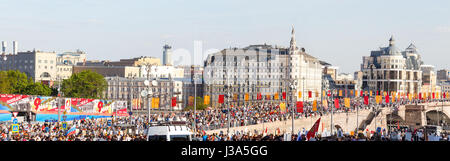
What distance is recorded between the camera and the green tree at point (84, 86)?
4446 inches

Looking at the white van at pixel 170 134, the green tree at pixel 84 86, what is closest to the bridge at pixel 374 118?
the white van at pixel 170 134

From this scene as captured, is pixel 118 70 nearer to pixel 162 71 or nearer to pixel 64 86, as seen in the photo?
pixel 162 71

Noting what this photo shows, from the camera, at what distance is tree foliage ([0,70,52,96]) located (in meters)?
108

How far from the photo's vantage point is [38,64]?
159 metres

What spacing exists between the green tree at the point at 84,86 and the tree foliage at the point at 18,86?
12.8 ft

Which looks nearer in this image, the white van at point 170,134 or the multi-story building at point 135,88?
the white van at point 170,134

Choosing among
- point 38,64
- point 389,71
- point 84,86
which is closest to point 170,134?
point 84,86

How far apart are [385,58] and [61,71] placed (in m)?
82.6

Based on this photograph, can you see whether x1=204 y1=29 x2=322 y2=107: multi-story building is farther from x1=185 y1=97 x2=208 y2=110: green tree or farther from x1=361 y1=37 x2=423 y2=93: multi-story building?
x1=361 y1=37 x2=423 y2=93: multi-story building

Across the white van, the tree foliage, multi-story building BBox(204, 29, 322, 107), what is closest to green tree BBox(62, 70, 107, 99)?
the tree foliage

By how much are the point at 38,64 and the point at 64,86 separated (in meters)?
44.7

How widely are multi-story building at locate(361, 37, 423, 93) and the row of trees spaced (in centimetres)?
7952

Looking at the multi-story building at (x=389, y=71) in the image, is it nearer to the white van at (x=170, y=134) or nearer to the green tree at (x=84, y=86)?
the green tree at (x=84, y=86)
